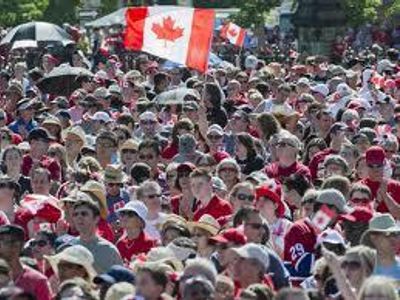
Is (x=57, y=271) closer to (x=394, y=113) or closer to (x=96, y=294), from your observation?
(x=96, y=294)

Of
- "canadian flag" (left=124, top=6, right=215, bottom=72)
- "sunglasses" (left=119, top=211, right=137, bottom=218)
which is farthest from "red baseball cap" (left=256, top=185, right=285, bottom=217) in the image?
"canadian flag" (left=124, top=6, right=215, bottom=72)

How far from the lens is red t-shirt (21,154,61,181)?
1683 centimetres

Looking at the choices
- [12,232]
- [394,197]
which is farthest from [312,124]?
[12,232]

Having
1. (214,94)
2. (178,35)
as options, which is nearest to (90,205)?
(214,94)

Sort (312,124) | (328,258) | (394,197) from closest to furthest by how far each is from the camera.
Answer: (328,258)
(394,197)
(312,124)

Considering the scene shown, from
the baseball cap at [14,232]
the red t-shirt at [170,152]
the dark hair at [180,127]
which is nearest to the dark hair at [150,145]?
the red t-shirt at [170,152]

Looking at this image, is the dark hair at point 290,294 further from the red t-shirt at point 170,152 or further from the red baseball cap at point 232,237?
the red t-shirt at point 170,152

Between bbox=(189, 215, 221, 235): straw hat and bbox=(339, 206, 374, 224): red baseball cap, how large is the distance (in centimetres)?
91

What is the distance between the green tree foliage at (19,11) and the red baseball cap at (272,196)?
43.2 meters

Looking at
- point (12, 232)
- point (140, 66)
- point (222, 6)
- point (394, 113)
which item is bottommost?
point (222, 6)

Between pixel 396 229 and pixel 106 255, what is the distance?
1.98m

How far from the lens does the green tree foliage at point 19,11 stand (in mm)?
56594

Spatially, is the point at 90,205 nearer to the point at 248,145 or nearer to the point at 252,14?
the point at 248,145

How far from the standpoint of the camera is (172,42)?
2352 centimetres
